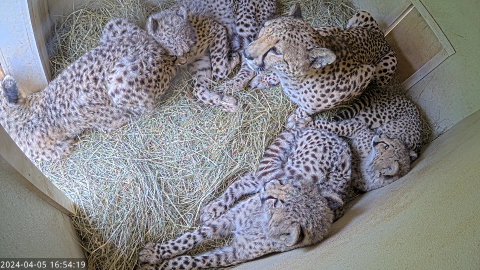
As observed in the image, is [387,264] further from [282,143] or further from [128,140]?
[128,140]

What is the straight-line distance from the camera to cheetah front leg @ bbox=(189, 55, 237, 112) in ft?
13.0

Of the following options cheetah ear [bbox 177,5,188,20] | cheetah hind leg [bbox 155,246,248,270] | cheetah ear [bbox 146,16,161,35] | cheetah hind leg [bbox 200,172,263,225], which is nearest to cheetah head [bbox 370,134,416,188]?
cheetah hind leg [bbox 200,172,263,225]

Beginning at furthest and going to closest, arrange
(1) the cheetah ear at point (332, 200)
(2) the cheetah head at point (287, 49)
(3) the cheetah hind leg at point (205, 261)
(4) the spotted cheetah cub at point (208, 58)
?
1. (4) the spotted cheetah cub at point (208, 58)
2. (3) the cheetah hind leg at point (205, 261)
3. (1) the cheetah ear at point (332, 200)
4. (2) the cheetah head at point (287, 49)

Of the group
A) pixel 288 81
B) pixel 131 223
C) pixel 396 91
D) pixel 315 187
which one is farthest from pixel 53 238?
pixel 396 91

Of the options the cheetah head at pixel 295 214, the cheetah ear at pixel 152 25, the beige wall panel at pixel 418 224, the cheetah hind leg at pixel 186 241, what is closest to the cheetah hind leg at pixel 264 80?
the cheetah ear at pixel 152 25

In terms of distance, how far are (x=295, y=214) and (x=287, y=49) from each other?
52.6 inches

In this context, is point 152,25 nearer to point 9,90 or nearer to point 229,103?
point 229,103

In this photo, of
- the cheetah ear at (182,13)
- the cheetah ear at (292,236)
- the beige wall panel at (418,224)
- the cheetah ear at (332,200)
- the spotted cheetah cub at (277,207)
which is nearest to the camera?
the beige wall panel at (418,224)

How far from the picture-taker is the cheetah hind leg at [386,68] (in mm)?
3996

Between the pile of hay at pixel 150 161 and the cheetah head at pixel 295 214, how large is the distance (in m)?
0.76

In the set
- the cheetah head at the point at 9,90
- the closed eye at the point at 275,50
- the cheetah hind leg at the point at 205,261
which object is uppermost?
the cheetah head at the point at 9,90

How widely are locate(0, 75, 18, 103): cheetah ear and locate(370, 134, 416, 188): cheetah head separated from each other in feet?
11.2

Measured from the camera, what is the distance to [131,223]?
11.6 feet

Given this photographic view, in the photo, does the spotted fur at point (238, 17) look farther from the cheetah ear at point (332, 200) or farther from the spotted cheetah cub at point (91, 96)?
the cheetah ear at point (332, 200)
